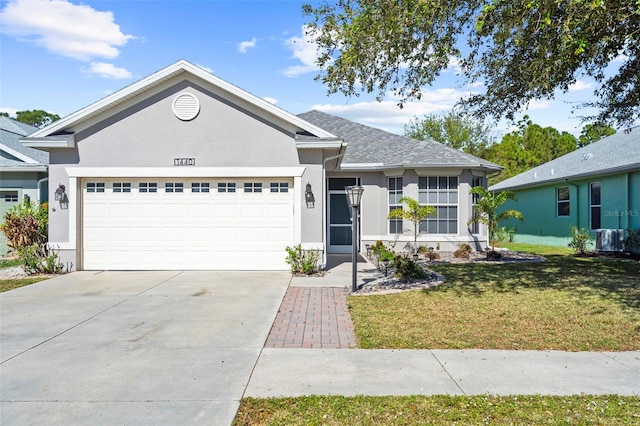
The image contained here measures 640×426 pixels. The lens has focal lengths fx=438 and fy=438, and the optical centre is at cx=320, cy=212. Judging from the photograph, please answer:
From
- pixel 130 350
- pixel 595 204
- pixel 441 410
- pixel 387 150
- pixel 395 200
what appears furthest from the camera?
pixel 595 204

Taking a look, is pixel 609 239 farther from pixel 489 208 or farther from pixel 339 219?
pixel 339 219

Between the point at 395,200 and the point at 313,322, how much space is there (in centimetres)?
1007

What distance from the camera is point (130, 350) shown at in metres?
5.55

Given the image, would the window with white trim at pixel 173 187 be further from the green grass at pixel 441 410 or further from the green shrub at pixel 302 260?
the green grass at pixel 441 410

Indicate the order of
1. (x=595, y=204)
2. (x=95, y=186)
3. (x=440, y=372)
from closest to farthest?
(x=440, y=372)
(x=95, y=186)
(x=595, y=204)

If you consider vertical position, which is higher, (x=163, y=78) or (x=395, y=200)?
(x=163, y=78)

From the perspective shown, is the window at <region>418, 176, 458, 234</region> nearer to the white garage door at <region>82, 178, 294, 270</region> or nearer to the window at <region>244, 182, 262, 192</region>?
the white garage door at <region>82, 178, 294, 270</region>

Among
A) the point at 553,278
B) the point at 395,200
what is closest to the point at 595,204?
the point at 395,200

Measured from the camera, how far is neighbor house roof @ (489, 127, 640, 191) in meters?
16.5

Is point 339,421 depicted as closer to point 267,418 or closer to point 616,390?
point 267,418

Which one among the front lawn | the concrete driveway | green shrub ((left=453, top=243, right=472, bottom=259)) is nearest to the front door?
green shrub ((left=453, top=243, right=472, bottom=259))

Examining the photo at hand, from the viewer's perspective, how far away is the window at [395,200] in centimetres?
1616

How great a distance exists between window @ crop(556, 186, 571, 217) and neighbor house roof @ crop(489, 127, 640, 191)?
718 mm

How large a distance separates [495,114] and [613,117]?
11.0 feet
